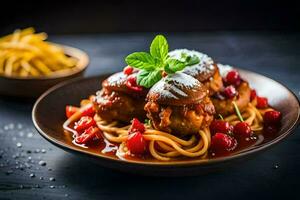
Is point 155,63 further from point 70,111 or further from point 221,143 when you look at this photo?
point 70,111

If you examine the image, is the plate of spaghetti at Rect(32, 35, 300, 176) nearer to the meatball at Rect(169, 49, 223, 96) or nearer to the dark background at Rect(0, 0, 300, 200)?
the meatball at Rect(169, 49, 223, 96)

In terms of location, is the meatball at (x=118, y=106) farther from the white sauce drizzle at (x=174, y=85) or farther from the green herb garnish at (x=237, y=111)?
the green herb garnish at (x=237, y=111)

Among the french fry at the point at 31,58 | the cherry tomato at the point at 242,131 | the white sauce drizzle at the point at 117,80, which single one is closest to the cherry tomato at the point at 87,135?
the white sauce drizzle at the point at 117,80

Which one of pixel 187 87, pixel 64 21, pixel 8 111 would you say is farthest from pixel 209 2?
pixel 187 87

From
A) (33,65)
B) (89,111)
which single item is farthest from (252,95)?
(33,65)

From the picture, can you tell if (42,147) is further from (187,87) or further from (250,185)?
(250,185)
